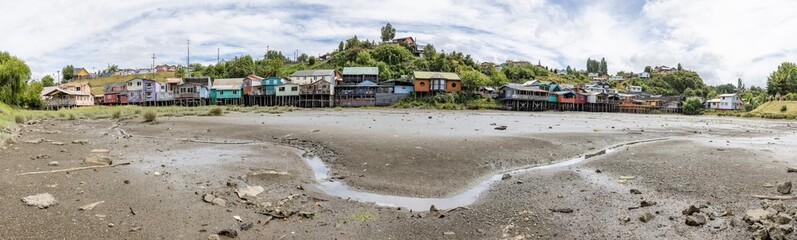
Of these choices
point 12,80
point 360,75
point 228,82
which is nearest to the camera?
point 12,80

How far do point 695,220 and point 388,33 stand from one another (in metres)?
141

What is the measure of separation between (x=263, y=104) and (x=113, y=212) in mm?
82752

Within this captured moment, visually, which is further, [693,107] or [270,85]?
[693,107]

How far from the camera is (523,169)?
46.7ft

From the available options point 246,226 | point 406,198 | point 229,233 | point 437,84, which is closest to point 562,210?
point 406,198

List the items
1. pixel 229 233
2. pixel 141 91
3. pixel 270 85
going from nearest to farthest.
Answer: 1. pixel 229 233
2. pixel 270 85
3. pixel 141 91

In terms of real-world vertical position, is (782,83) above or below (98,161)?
above

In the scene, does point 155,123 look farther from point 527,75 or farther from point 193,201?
point 527,75

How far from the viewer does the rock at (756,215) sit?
25.5ft

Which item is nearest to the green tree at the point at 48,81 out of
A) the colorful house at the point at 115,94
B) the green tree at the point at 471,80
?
the colorful house at the point at 115,94

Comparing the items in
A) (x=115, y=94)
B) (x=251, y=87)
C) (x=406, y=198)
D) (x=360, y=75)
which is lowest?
(x=406, y=198)

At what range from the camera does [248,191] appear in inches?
407

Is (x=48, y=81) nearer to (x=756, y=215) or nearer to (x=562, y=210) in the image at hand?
(x=562, y=210)

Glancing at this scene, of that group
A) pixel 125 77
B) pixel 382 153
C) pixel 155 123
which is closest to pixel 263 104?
pixel 155 123
